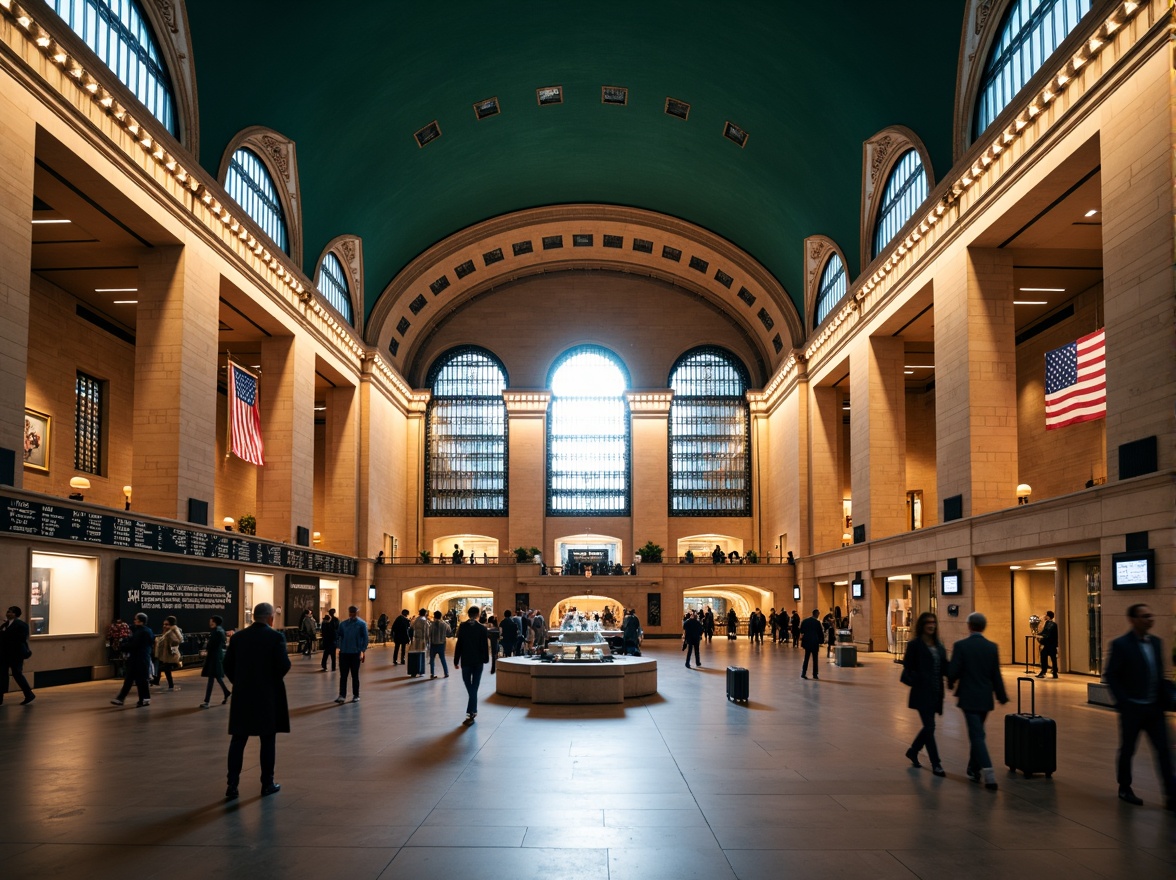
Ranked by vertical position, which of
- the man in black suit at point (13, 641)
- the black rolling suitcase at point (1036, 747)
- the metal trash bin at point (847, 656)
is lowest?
the metal trash bin at point (847, 656)

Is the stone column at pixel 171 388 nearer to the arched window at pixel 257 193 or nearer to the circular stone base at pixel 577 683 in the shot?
the arched window at pixel 257 193

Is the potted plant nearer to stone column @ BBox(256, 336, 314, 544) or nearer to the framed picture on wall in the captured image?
stone column @ BBox(256, 336, 314, 544)

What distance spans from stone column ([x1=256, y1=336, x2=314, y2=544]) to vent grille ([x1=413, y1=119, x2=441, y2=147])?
736 centimetres

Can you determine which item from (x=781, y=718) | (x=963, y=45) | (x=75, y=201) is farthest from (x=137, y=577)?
(x=963, y=45)

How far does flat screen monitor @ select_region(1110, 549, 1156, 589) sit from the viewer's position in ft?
46.6

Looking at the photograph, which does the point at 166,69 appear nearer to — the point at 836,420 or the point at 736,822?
the point at 736,822

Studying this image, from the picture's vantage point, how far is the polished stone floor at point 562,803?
5801mm

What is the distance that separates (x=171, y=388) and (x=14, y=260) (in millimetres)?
6393

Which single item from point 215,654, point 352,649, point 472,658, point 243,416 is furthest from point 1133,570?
point 243,416

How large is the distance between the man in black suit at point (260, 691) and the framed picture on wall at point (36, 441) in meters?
19.7

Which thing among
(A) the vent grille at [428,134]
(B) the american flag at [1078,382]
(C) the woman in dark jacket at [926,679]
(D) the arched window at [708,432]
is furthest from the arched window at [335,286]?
(C) the woman in dark jacket at [926,679]

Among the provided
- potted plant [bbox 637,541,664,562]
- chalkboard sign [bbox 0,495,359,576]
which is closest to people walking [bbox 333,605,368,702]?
chalkboard sign [bbox 0,495,359,576]

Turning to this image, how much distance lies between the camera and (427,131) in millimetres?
31375

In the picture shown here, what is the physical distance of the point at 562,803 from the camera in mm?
7480
